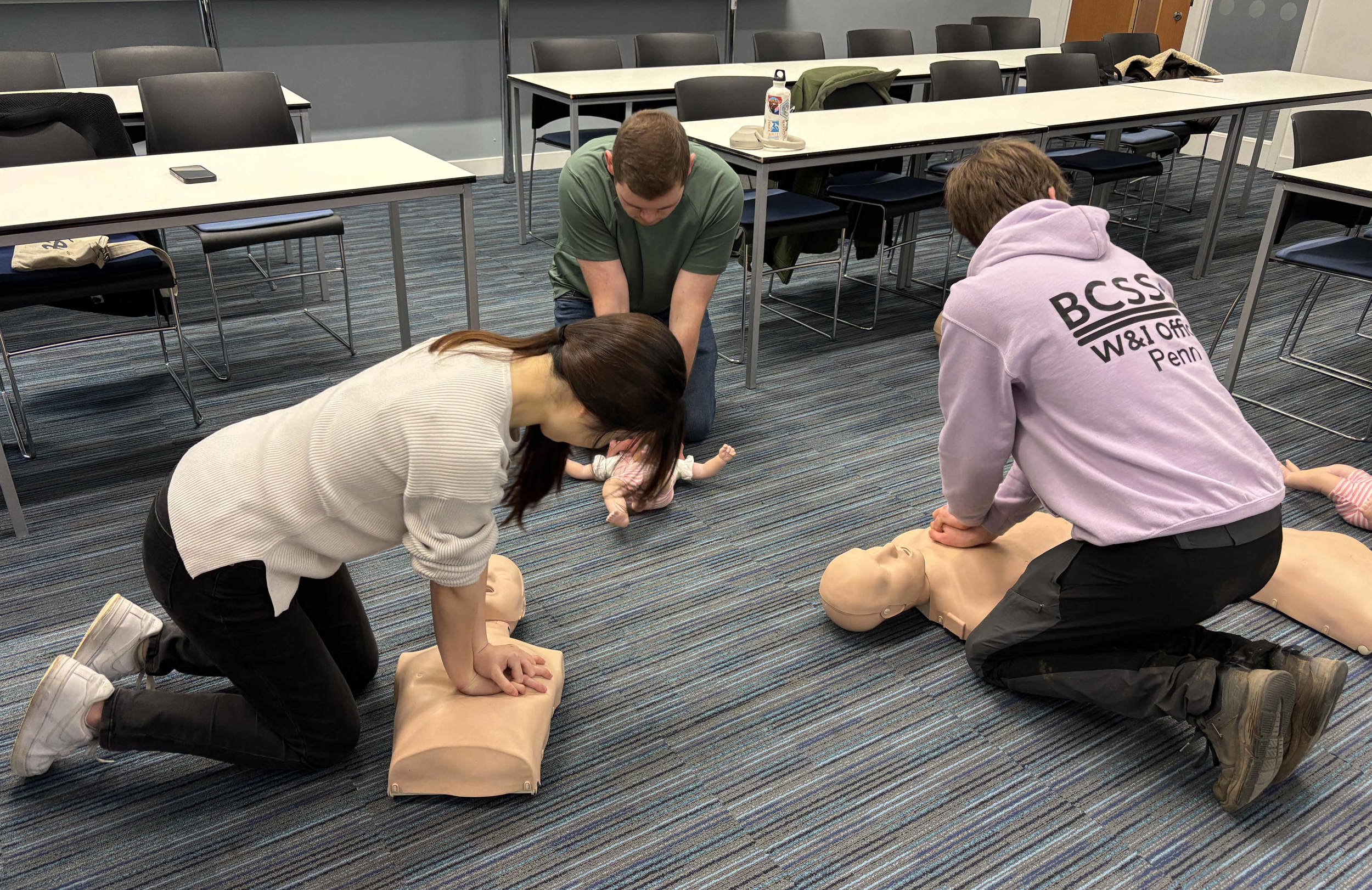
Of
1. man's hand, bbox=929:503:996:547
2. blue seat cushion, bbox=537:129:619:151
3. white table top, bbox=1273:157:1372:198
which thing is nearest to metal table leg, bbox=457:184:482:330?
man's hand, bbox=929:503:996:547

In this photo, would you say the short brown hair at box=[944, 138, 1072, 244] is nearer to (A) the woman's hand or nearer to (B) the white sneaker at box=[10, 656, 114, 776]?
(A) the woman's hand

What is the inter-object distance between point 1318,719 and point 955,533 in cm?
73

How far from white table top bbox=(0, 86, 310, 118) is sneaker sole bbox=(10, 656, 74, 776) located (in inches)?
97.1

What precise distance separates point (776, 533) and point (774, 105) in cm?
141

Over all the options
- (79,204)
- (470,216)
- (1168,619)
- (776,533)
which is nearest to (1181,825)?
(1168,619)

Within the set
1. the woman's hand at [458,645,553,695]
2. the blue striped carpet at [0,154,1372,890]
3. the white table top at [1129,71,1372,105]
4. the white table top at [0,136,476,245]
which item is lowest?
the blue striped carpet at [0,154,1372,890]

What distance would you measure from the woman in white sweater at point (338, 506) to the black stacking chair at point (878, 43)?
4.64m

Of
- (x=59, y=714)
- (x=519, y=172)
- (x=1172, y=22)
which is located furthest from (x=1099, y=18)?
(x=59, y=714)

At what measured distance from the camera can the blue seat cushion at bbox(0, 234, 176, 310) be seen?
260 cm

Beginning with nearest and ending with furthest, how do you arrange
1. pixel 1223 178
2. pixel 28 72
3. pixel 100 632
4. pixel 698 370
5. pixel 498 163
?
pixel 100 632 < pixel 698 370 < pixel 28 72 < pixel 1223 178 < pixel 498 163

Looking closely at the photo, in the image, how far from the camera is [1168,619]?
170 centimetres

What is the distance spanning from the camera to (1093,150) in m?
4.52

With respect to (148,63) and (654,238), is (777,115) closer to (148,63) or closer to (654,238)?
(654,238)

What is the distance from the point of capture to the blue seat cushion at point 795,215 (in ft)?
10.9
